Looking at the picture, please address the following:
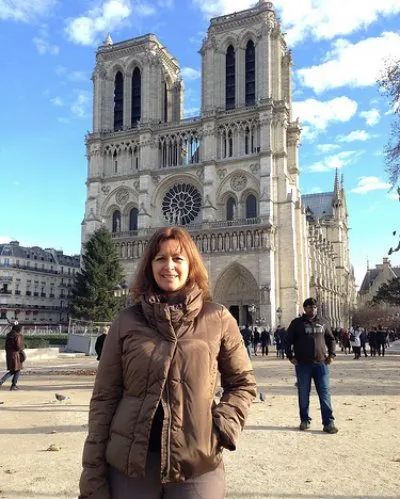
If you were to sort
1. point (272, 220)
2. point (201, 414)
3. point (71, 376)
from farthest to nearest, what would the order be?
point (272, 220) < point (71, 376) < point (201, 414)

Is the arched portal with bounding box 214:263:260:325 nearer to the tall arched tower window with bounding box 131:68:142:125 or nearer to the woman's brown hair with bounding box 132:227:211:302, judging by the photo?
the tall arched tower window with bounding box 131:68:142:125

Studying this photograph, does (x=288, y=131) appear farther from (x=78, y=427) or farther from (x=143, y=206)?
(x=78, y=427)

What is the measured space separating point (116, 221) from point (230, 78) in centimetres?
1664

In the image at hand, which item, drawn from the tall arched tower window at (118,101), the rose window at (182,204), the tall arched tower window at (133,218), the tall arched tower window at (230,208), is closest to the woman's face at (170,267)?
the tall arched tower window at (230,208)

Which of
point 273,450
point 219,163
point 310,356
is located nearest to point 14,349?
point 310,356

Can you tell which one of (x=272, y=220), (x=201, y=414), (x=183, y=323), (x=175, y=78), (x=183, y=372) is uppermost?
(x=175, y=78)

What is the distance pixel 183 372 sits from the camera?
2.15 meters

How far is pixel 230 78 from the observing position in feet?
149

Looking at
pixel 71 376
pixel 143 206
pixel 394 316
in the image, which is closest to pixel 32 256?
pixel 143 206

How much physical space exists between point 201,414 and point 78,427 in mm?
5319

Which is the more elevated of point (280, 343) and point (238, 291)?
point (238, 291)

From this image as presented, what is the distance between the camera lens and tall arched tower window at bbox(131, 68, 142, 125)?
48531mm

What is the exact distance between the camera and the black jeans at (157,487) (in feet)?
6.86

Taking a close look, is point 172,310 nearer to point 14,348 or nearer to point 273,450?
point 273,450
